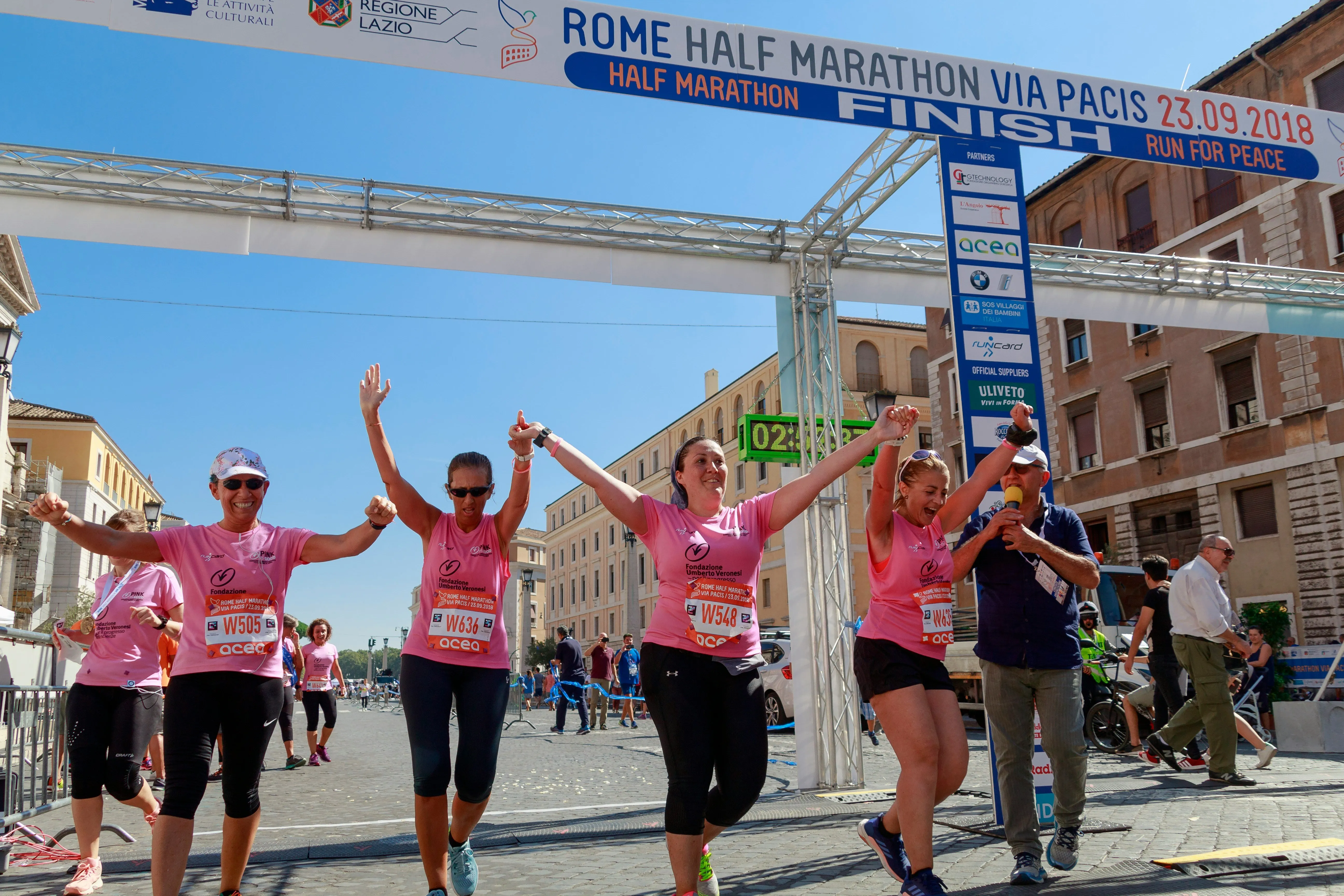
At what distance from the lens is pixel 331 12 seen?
24.5 feet

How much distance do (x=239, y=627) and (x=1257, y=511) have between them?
28.1 metres

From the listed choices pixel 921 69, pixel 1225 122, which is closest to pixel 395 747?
pixel 921 69

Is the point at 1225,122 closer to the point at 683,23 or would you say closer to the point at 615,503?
the point at 683,23

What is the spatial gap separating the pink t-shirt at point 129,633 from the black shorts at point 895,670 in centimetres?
368

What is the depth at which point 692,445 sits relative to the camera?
178 inches

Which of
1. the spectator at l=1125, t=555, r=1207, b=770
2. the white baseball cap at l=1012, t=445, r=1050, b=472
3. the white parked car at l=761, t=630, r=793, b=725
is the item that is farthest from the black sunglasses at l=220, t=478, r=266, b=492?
the white parked car at l=761, t=630, r=793, b=725

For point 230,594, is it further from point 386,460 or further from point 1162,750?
point 1162,750

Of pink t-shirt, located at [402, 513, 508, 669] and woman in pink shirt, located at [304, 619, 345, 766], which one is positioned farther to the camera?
woman in pink shirt, located at [304, 619, 345, 766]

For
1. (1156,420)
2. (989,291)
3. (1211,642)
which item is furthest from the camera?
(1156,420)

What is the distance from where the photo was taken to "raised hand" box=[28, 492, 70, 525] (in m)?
3.89

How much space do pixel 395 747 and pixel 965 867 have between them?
12792 millimetres

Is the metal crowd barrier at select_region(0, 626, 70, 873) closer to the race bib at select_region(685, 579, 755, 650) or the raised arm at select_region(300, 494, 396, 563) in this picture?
the raised arm at select_region(300, 494, 396, 563)

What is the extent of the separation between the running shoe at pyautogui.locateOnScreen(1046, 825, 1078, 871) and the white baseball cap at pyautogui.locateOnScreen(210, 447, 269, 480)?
4.01 meters

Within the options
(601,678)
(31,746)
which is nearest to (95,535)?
(31,746)
